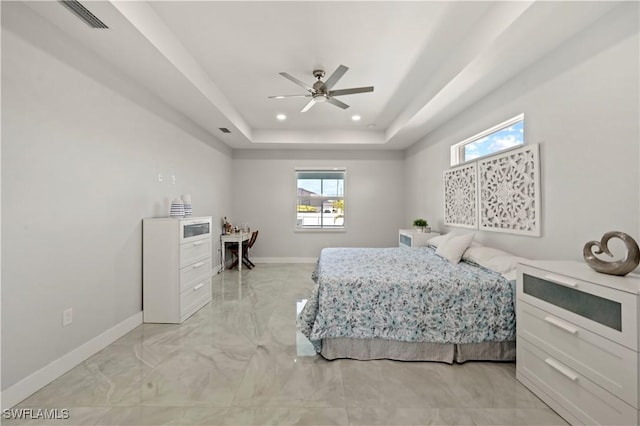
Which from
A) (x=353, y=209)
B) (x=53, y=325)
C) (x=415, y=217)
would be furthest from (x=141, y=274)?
(x=415, y=217)

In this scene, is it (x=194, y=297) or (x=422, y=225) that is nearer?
(x=194, y=297)

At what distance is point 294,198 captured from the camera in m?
6.10

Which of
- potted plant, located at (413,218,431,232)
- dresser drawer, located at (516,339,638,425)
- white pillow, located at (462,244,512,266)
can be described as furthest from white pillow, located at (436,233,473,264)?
potted plant, located at (413,218,431,232)

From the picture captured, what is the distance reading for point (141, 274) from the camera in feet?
9.46

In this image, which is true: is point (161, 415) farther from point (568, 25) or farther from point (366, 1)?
point (568, 25)

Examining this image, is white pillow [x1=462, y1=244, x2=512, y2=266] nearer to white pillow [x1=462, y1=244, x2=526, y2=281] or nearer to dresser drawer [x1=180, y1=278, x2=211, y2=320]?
white pillow [x1=462, y1=244, x2=526, y2=281]

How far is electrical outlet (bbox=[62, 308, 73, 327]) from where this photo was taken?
200cm

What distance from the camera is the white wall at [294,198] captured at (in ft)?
20.0

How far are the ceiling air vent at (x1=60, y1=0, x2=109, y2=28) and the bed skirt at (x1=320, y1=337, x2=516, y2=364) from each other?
2.94 metres

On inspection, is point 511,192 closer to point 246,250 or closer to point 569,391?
point 569,391

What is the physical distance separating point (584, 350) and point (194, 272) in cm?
347

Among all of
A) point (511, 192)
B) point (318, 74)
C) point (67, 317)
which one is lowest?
point (67, 317)

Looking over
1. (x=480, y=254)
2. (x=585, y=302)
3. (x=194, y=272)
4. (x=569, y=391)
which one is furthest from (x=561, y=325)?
(x=194, y=272)

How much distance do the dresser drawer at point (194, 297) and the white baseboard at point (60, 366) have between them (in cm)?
48
